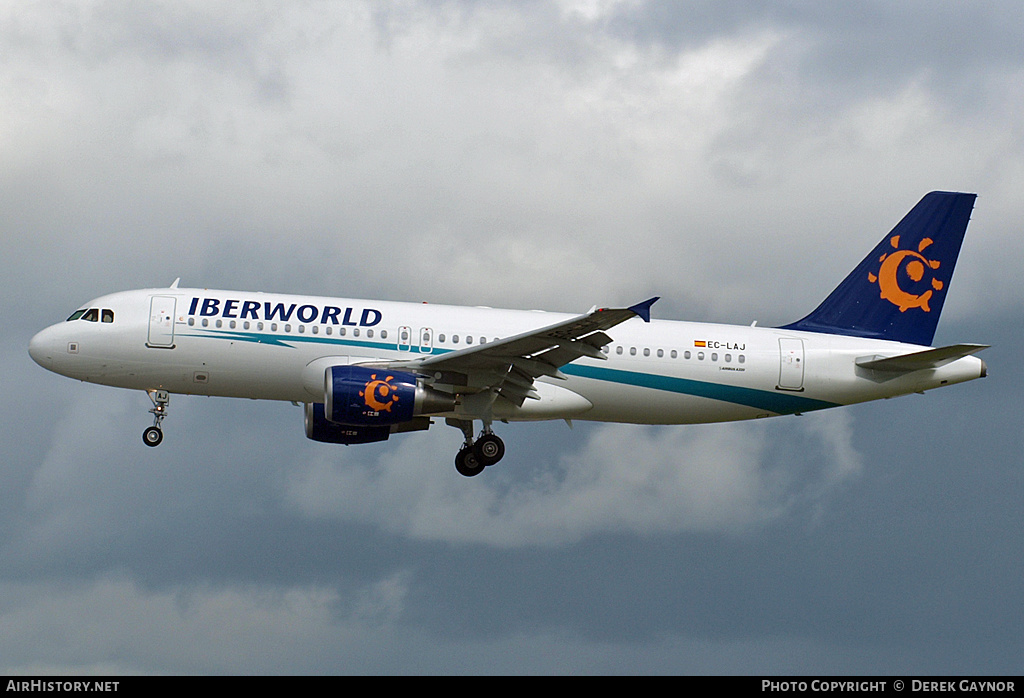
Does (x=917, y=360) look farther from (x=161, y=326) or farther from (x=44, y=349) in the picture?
(x=44, y=349)

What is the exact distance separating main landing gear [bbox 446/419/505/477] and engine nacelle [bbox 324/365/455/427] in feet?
10.7

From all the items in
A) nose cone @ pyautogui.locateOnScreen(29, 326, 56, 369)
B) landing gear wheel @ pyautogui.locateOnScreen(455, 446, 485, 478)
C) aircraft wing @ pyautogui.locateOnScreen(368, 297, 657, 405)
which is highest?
nose cone @ pyautogui.locateOnScreen(29, 326, 56, 369)

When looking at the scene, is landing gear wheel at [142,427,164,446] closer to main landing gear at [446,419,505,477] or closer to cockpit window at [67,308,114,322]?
cockpit window at [67,308,114,322]

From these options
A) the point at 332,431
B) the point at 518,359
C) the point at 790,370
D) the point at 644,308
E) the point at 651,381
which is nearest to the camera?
the point at 644,308

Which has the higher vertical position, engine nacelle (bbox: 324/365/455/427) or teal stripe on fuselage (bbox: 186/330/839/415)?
teal stripe on fuselage (bbox: 186/330/839/415)

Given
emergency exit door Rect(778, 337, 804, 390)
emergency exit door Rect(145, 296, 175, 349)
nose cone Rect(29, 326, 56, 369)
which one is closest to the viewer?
emergency exit door Rect(145, 296, 175, 349)

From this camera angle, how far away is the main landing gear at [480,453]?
116 feet

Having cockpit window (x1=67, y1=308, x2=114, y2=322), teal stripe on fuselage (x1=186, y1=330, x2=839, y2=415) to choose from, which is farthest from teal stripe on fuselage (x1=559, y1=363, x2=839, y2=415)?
cockpit window (x1=67, y1=308, x2=114, y2=322)

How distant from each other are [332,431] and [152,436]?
543 centimetres

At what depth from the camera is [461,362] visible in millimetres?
32125

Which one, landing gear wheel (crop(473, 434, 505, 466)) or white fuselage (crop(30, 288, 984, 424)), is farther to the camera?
landing gear wheel (crop(473, 434, 505, 466))

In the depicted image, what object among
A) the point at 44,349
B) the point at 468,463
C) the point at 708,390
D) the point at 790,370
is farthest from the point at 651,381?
the point at 44,349

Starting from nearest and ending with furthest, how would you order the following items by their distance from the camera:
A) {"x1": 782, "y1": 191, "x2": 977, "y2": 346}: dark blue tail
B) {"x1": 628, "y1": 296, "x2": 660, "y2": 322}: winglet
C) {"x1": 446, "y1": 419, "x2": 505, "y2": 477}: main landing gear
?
{"x1": 628, "y1": 296, "x2": 660, "y2": 322}: winglet, {"x1": 446, "y1": 419, "x2": 505, "y2": 477}: main landing gear, {"x1": 782, "y1": 191, "x2": 977, "y2": 346}: dark blue tail

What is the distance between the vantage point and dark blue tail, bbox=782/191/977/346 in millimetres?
38625
